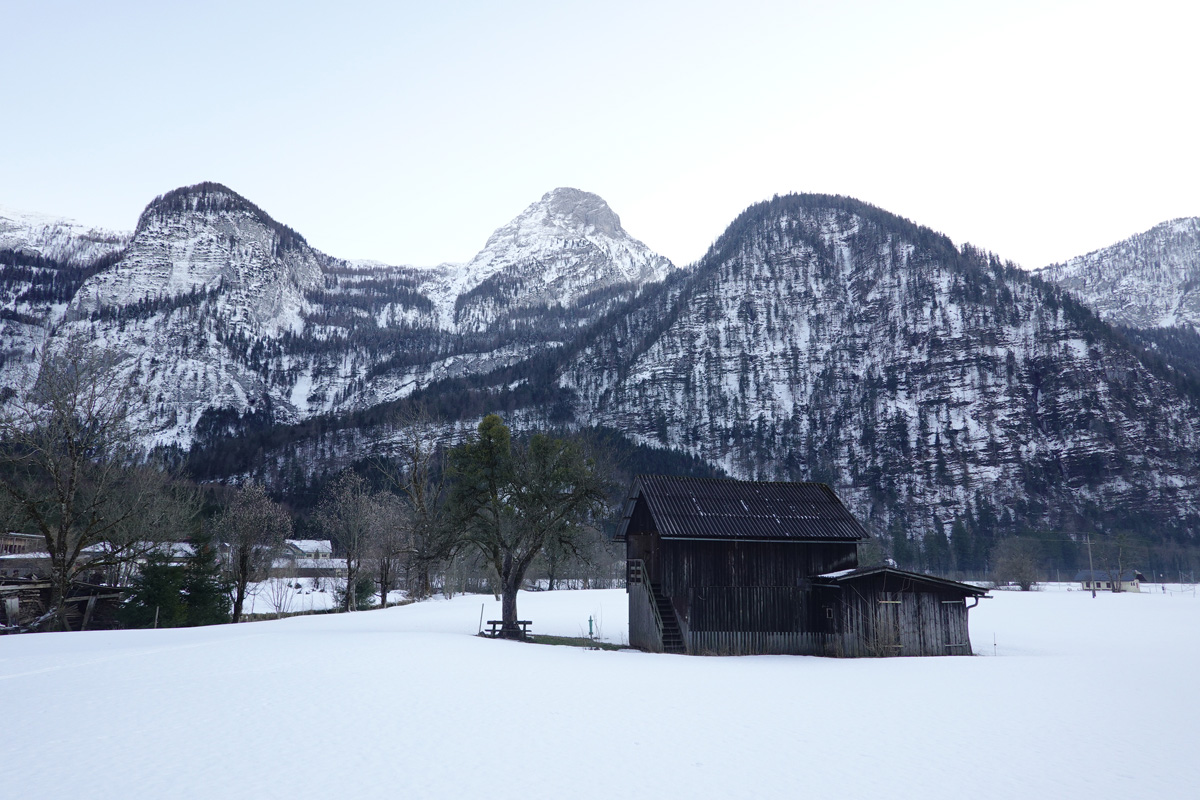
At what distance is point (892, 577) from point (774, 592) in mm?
4778

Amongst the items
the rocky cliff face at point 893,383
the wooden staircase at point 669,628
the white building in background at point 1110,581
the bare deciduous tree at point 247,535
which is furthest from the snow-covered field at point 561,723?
the rocky cliff face at point 893,383

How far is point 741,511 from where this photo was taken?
29.1 m

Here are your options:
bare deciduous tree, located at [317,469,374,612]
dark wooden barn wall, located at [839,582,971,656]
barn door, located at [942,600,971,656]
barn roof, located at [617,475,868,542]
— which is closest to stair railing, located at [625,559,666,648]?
barn roof, located at [617,475,868,542]

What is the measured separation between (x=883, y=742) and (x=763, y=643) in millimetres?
15648

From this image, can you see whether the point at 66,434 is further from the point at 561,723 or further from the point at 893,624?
the point at 893,624

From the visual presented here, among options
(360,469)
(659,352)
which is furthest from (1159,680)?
(659,352)

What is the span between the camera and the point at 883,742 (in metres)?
12.3

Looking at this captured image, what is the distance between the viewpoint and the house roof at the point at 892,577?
2688 centimetres

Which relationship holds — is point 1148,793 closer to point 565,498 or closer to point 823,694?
point 823,694

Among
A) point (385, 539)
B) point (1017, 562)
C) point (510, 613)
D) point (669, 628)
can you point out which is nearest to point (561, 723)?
point (669, 628)

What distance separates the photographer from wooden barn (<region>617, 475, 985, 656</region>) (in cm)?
2723

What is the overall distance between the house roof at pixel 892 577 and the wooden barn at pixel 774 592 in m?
0.05

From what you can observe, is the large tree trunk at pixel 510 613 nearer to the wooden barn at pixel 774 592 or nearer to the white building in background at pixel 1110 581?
the wooden barn at pixel 774 592

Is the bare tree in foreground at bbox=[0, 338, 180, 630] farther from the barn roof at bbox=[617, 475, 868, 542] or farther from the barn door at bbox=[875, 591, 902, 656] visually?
the barn door at bbox=[875, 591, 902, 656]
